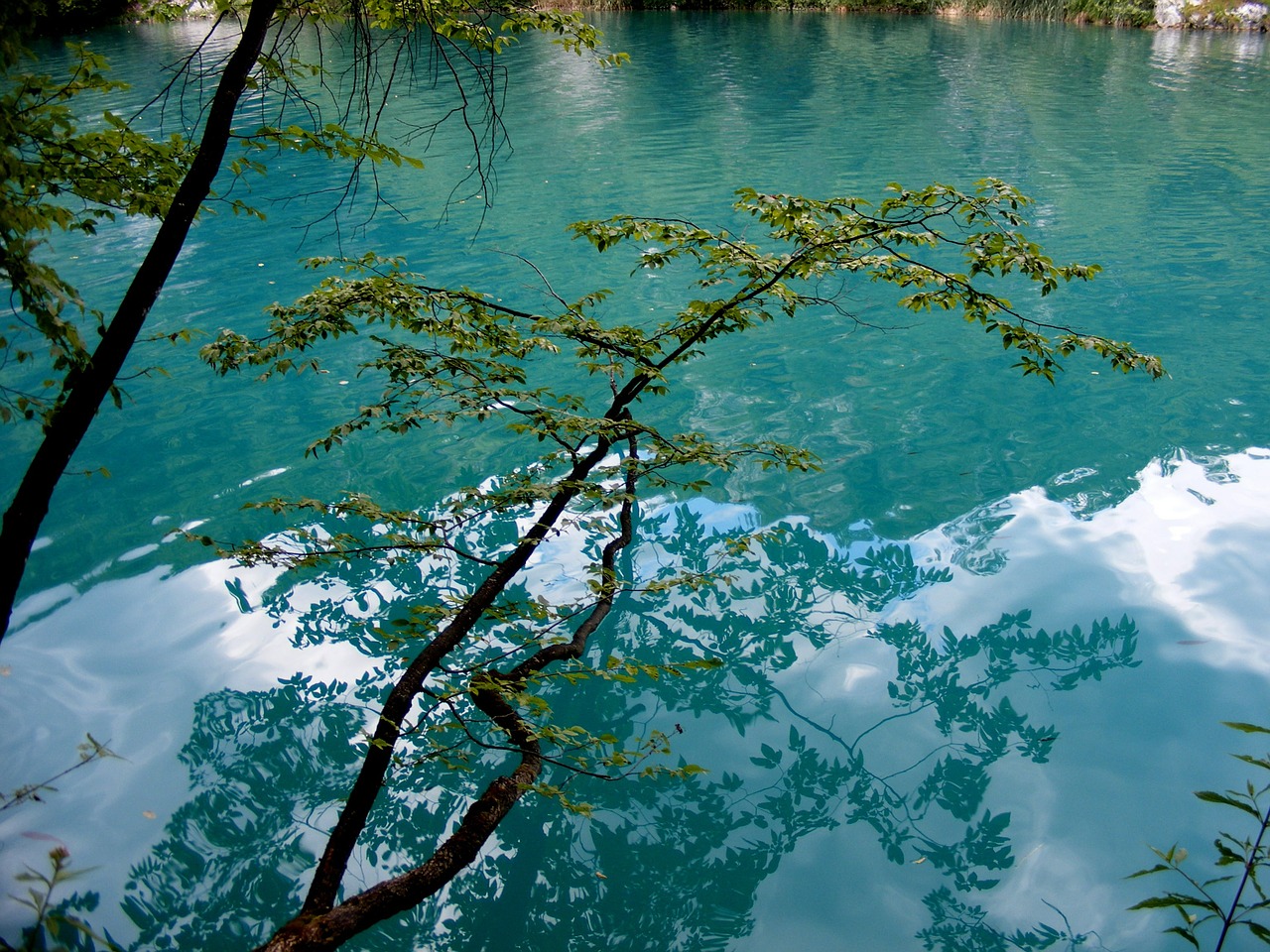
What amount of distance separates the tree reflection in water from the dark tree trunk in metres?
0.90

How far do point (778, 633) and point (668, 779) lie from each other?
3.46 ft

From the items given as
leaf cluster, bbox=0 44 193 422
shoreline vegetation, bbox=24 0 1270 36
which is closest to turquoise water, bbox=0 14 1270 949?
leaf cluster, bbox=0 44 193 422

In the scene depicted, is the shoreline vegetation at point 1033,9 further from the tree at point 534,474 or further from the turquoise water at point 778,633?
the tree at point 534,474

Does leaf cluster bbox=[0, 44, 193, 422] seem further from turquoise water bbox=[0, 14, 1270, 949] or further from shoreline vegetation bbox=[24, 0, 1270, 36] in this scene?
shoreline vegetation bbox=[24, 0, 1270, 36]

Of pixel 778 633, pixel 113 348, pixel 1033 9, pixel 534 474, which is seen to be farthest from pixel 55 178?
pixel 1033 9

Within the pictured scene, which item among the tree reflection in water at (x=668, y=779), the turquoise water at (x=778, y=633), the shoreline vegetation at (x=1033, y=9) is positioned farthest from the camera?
the shoreline vegetation at (x=1033, y=9)

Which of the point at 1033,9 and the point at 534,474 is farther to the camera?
the point at 1033,9

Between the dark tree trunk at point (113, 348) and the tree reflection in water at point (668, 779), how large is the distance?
898 millimetres

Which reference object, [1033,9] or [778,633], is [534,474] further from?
[1033,9]

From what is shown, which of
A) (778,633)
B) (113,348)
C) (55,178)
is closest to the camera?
(113,348)

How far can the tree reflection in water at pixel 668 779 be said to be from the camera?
10.3 ft

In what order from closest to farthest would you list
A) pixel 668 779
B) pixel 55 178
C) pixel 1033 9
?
pixel 55 178, pixel 668 779, pixel 1033 9

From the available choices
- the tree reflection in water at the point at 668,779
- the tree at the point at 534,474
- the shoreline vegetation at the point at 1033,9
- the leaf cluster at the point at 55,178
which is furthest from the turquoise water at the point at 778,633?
the shoreline vegetation at the point at 1033,9

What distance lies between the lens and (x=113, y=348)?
196cm
